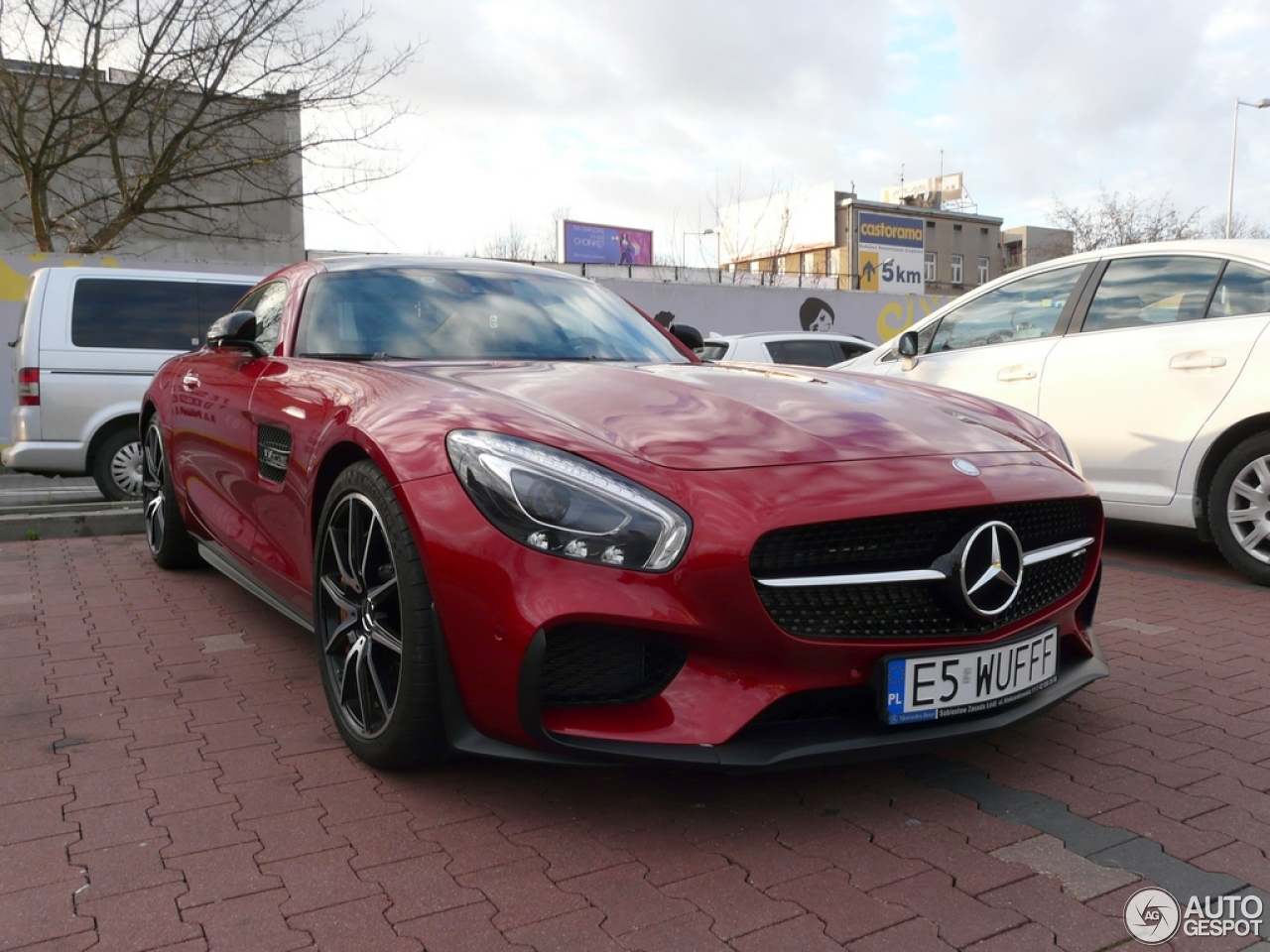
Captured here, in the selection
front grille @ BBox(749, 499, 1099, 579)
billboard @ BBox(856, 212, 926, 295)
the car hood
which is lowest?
front grille @ BBox(749, 499, 1099, 579)

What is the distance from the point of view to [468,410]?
8.66 feet

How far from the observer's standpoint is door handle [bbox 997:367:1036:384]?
18.9 ft

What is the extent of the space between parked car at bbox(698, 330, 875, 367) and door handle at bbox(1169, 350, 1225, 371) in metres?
5.08

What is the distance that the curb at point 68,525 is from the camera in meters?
6.74

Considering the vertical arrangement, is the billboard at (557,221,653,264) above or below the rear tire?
above

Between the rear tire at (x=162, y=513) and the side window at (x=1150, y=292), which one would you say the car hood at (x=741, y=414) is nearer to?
the side window at (x=1150, y=292)

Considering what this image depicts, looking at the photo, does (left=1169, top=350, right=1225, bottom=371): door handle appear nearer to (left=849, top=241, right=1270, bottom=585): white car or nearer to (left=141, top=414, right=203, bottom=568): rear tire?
(left=849, top=241, right=1270, bottom=585): white car

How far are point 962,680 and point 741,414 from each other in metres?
0.85

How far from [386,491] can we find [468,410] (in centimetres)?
28

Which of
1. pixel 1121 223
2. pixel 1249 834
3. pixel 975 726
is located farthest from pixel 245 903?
pixel 1121 223

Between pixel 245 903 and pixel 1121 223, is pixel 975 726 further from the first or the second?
pixel 1121 223

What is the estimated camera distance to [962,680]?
2.44m
